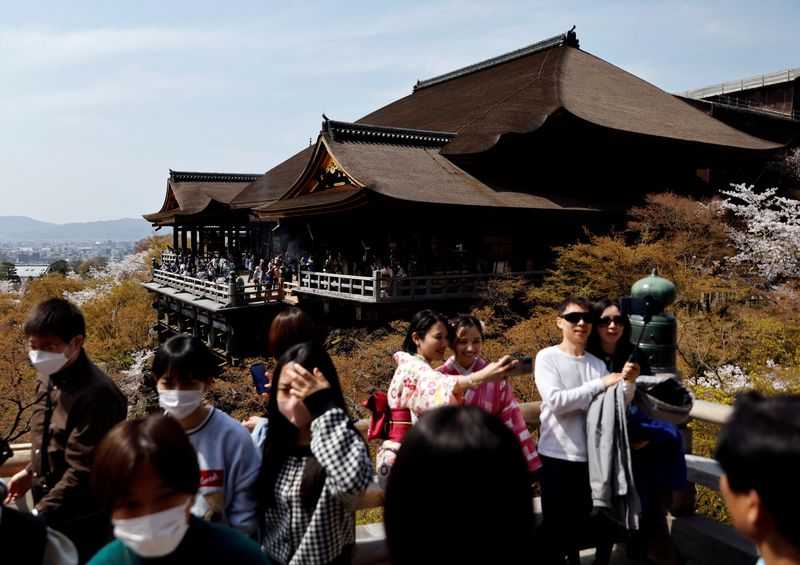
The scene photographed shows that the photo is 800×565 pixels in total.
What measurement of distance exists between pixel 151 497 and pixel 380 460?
1251mm

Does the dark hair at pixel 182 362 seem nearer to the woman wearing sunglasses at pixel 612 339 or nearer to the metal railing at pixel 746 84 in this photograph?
the woman wearing sunglasses at pixel 612 339

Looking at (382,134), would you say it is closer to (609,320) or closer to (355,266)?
(355,266)

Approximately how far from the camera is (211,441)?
1.98 m

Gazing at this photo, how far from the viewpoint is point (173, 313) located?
23.8m

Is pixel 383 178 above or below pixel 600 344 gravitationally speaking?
above

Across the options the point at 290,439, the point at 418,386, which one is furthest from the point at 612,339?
the point at 290,439

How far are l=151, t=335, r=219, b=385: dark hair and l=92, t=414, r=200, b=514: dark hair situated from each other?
62 cm

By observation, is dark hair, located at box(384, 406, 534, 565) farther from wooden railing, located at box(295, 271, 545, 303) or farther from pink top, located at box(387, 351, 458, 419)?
wooden railing, located at box(295, 271, 545, 303)

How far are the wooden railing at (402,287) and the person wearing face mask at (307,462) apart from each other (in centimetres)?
1061

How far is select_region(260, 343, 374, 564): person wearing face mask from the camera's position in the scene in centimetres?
168

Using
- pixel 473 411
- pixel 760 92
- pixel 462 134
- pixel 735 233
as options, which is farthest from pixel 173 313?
pixel 760 92

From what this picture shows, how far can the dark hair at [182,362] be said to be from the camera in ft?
6.55

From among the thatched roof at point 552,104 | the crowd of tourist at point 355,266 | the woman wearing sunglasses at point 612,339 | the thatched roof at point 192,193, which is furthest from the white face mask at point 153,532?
the thatched roof at point 192,193

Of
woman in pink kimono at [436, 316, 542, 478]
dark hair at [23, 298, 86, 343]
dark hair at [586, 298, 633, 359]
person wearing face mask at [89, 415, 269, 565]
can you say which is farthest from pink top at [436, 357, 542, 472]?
dark hair at [23, 298, 86, 343]
